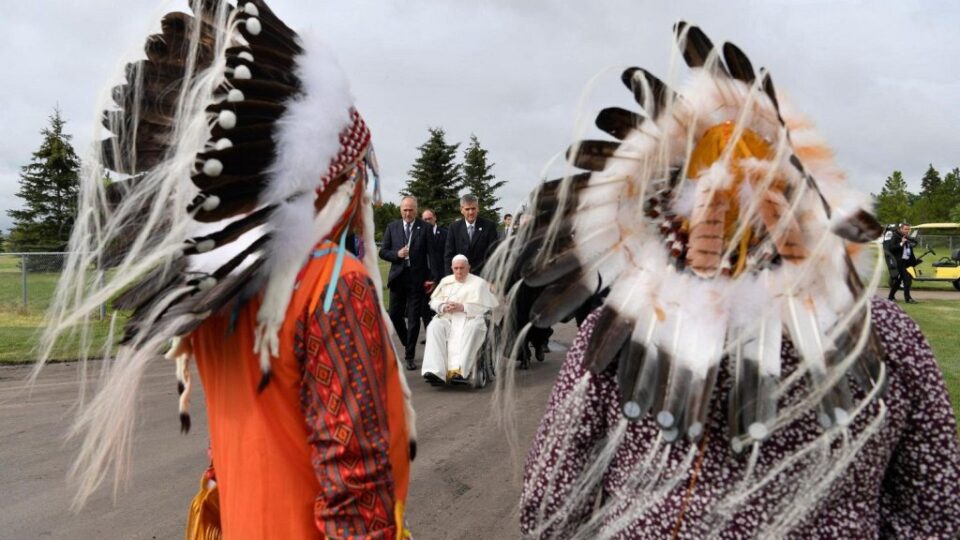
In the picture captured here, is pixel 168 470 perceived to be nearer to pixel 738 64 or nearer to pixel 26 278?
pixel 738 64

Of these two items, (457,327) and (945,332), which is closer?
(457,327)

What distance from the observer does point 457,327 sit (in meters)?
7.46

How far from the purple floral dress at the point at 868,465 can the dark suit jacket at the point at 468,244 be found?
7.14 metres

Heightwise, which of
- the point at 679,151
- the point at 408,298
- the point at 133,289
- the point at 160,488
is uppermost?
the point at 679,151

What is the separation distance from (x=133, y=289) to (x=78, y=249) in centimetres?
15

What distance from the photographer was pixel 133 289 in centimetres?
161

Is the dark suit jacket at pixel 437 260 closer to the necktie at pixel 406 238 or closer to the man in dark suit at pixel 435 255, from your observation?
the man in dark suit at pixel 435 255

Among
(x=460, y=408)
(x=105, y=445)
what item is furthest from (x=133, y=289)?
(x=460, y=408)

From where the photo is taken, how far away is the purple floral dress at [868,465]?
4.15 feet

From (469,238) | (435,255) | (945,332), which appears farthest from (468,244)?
(945,332)

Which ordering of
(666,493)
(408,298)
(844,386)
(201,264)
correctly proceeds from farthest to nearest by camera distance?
(408,298) → (201,264) → (666,493) → (844,386)

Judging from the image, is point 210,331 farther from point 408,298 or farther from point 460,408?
point 408,298

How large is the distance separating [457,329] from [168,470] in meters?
3.54

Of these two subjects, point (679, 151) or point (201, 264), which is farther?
point (201, 264)
